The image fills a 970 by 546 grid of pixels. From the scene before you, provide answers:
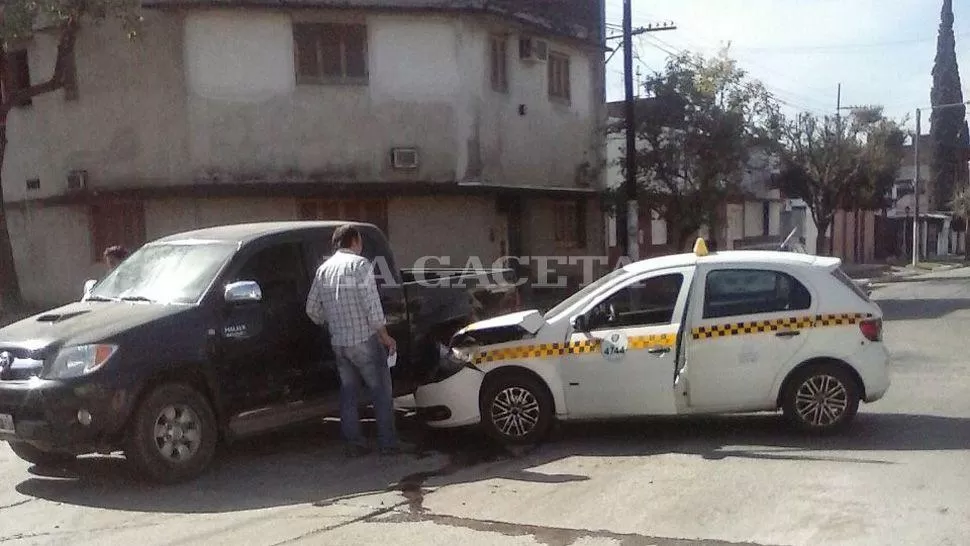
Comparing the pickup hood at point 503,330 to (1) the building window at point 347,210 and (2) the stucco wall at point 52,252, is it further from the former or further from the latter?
(2) the stucco wall at point 52,252

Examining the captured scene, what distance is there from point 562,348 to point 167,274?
3362 mm

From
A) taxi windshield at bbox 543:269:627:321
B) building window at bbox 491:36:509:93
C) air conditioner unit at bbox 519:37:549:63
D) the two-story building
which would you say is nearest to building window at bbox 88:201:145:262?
the two-story building

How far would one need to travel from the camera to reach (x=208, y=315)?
735 centimetres

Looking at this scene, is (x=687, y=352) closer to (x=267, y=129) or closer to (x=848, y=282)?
(x=848, y=282)

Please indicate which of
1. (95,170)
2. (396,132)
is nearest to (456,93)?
(396,132)

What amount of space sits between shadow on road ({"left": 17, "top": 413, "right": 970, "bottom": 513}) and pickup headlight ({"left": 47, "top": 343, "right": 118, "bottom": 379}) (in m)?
0.97

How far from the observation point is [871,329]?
772 centimetres

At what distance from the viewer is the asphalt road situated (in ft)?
18.6

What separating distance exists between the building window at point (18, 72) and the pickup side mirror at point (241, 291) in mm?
15751

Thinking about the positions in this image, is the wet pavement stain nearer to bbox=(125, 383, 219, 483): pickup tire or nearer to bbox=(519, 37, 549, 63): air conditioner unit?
bbox=(125, 383, 219, 483): pickup tire

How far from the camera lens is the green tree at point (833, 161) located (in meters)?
33.6

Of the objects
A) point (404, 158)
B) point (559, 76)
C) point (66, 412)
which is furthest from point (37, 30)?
point (66, 412)

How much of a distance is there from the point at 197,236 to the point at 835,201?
30176mm

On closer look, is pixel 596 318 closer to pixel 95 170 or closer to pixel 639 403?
pixel 639 403
